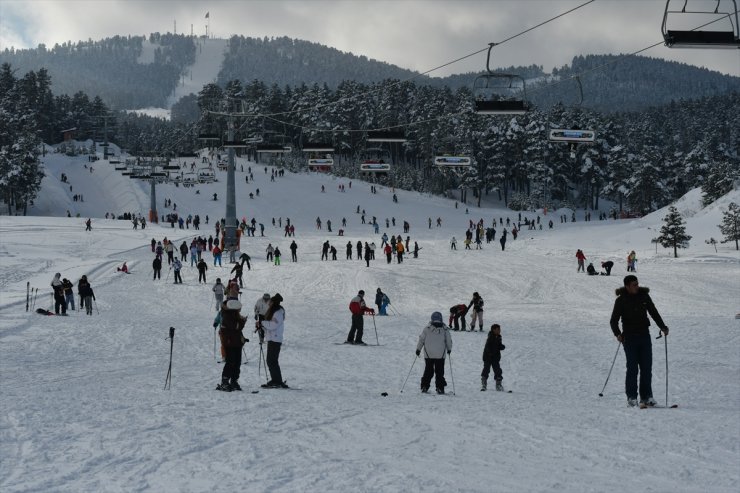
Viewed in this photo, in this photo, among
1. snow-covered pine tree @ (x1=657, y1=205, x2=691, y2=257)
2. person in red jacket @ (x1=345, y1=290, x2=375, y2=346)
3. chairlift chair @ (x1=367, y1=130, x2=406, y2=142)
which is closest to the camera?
person in red jacket @ (x1=345, y1=290, x2=375, y2=346)

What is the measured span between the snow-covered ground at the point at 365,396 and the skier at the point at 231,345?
0.94 feet

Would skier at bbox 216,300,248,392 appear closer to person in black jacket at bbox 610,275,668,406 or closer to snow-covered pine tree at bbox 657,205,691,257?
person in black jacket at bbox 610,275,668,406

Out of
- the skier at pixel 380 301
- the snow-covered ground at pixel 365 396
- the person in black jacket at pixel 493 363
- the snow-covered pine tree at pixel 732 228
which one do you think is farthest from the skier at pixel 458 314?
the snow-covered pine tree at pixel 732 228

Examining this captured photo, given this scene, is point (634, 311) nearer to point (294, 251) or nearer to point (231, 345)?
point (231, 345)

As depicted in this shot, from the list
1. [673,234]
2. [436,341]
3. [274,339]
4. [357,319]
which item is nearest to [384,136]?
[357,319]

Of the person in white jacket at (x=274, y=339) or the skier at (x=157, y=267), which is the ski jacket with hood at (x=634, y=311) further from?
the skier at (x=157, y=267)

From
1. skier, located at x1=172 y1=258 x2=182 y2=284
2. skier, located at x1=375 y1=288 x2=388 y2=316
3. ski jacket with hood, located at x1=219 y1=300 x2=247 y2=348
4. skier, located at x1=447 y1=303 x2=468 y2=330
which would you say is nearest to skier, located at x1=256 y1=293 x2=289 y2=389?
ski jacket with hood, located at x1=219 y1=300 x2=247 y2=348

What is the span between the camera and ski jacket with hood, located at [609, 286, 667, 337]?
8.70 m

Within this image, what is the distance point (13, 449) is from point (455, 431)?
417cm

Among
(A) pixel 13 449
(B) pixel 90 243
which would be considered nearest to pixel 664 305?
(A) pixel 13 449

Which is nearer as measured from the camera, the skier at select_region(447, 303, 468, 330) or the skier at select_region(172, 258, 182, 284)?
the skier at select_region(447, 303, 468, 330)

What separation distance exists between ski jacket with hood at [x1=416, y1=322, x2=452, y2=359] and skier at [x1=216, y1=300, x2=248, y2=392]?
268cm

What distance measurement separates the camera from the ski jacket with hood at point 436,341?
10758 mm

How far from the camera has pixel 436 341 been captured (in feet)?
35.5
